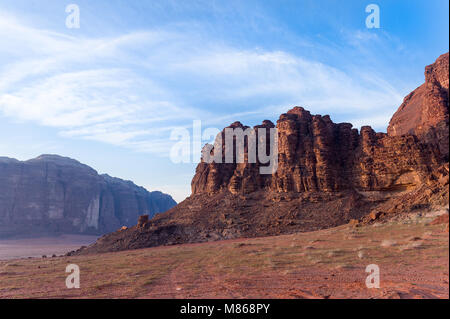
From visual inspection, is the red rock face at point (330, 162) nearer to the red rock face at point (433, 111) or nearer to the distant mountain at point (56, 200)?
the red rock face at point (433, 111)

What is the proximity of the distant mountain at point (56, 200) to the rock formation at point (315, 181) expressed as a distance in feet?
217

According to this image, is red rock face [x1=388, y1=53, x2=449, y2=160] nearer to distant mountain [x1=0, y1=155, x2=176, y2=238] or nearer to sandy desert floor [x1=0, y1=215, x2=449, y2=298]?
sandy desert floor [x1=0, y1=215, x2=449, y2=298]

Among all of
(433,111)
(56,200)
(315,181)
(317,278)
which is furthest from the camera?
(56,200)

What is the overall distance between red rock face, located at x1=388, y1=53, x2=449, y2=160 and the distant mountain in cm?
10241

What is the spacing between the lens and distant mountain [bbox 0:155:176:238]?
9400cm

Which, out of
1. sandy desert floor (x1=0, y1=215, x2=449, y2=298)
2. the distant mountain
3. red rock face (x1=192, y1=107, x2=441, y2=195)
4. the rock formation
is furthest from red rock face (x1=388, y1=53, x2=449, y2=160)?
the distant mountain

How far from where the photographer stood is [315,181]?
4478 cm

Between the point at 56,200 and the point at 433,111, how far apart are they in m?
110

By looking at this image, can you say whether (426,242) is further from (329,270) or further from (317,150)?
(317,150)

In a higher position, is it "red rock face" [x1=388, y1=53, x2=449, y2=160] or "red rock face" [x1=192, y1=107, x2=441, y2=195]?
"red rock face" [x1=388, y1=53, x2=449, y2=160]

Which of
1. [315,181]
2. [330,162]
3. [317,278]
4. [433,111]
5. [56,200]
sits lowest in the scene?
[56,200]

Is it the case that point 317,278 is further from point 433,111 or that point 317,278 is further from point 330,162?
point 433,111

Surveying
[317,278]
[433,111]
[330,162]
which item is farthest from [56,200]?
[317,278]

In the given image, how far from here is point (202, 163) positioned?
62.7m
